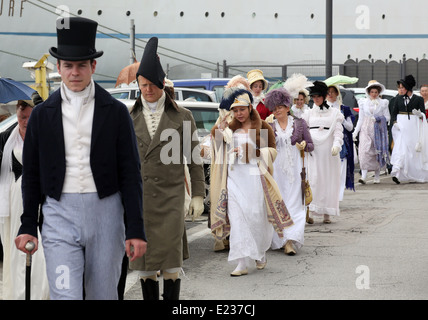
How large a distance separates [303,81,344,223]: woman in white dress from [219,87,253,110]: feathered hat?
11.4 feet

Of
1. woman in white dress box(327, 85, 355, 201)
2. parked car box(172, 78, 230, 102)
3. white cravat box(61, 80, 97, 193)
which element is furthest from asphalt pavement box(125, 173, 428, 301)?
parked car box(172, 78, 230, 102)

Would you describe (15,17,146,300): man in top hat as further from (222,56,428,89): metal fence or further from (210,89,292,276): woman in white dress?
(222,56,428,89): metal fence

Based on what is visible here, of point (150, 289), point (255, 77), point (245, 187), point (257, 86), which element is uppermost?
point (255, 77)

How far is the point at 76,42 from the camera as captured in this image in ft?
15.1

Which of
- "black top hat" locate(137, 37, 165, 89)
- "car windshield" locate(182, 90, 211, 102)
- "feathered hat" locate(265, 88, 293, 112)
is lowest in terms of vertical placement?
"car windshield" locate(182, 90, 211, 102)

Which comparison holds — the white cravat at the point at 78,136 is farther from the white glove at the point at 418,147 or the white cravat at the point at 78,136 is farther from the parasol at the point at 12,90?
the white glove at the point at 418,147

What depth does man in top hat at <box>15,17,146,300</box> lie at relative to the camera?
444cm

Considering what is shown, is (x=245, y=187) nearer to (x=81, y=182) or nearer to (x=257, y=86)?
(x=257, y=86)

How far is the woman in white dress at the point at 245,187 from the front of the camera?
27.6 feet

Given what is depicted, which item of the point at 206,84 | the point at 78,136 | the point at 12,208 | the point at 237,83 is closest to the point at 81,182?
the point at 78,136

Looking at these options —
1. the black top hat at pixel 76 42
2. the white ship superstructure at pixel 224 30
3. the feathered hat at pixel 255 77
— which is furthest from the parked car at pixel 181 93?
the white ship superstructure at pixel 224 30

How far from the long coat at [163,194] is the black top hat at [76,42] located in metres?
1.79

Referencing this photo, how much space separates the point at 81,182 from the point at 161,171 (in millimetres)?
1925
